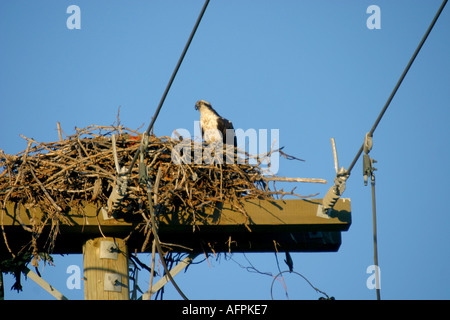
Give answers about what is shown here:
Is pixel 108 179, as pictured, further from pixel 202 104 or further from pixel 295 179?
pixel 202 104

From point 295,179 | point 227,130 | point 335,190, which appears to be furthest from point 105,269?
point 227,130

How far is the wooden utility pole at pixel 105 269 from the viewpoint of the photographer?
7148mm

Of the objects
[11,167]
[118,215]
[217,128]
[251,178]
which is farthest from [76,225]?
[217,128]

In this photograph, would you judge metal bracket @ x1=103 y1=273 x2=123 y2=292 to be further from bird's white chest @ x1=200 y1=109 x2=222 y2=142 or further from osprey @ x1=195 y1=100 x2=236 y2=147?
bird's white chest @ x1=200 y1=109 x2=222 y2=142

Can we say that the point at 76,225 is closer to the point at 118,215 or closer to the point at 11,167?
the point at 118,215

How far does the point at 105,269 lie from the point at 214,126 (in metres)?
3.96

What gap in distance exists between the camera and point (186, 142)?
8.19 meters

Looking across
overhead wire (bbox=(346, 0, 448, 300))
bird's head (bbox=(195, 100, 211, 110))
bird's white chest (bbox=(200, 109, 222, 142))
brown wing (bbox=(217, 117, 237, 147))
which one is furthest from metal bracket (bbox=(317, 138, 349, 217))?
bird's head (bbox=(195, 100, 211, 110))

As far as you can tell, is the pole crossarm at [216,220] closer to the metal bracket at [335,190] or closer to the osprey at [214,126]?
the metal bracket at [335,190]

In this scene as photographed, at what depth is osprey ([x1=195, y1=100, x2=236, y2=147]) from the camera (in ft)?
35.2

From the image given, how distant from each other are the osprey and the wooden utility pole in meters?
3.43

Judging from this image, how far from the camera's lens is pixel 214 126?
10.9 m

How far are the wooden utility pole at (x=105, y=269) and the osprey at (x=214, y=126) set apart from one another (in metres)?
3.43

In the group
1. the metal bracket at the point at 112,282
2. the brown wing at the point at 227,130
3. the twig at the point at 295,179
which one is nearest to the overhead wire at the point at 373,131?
the twig at the point at 295,179
